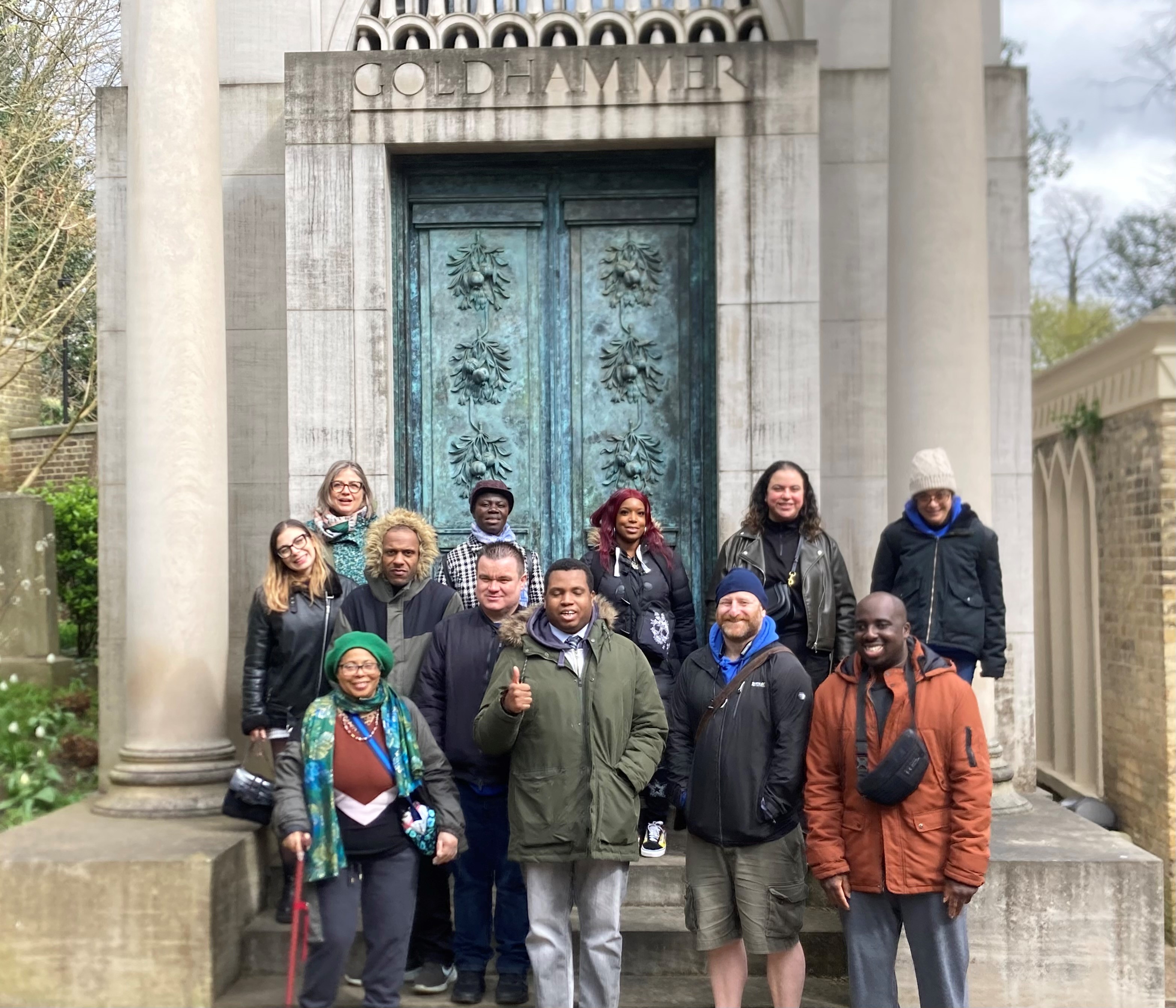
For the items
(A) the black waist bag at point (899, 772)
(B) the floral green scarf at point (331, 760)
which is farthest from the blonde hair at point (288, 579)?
(A) the black waist bag at point (899, 772)

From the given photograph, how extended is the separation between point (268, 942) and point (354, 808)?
162cm

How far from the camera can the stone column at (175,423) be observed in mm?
7496

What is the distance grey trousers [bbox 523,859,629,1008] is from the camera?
A: 216 inches

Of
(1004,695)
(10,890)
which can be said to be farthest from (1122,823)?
(10,890)

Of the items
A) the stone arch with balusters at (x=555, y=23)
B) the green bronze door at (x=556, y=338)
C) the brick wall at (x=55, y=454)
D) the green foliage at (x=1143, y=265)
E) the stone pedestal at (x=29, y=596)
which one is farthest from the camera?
the brick wall at (x=55, y=454)

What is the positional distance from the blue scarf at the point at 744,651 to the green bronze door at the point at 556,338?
3313 millimetres

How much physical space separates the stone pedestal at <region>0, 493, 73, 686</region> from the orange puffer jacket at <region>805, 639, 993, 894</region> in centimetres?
1002

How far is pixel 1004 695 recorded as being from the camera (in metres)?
8.52

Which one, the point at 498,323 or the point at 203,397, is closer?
the point at 203,397

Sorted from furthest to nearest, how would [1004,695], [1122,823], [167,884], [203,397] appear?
1. [1122,823]
2. [1004,695]
3. [203,397]
4. [167,884]

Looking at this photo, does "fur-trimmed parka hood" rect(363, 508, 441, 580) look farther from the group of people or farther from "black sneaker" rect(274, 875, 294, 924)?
"black sneaker" rect(274, 875, 294, 924)

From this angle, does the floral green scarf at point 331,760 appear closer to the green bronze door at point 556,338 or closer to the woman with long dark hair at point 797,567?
the woman with long dark hair at point 797,567

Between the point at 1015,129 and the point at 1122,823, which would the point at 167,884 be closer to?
the point at 1015,129

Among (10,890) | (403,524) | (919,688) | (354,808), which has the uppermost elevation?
(403,524)
